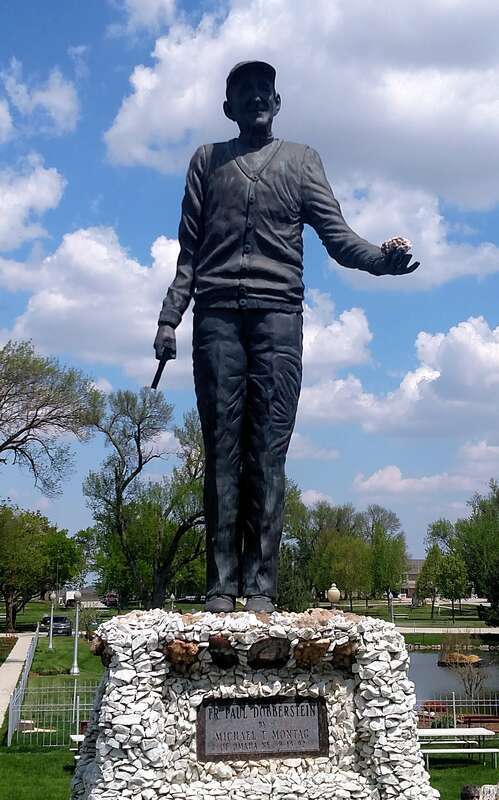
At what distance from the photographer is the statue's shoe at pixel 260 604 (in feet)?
17.5

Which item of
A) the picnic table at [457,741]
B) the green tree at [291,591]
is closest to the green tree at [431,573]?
the green tree at [291,591]

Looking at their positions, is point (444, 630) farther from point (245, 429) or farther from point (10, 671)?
point (245, 429)

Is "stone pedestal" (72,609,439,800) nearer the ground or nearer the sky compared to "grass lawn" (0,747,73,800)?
nearer the sky

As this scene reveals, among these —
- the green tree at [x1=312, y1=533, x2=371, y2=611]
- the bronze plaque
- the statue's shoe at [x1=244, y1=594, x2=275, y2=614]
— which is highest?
the green tree at [x1=312, y1=533, x2=371, y2=611]

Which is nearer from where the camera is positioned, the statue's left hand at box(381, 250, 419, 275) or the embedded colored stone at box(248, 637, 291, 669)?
the embedded colored stone at box(248, 637, 291, 669)

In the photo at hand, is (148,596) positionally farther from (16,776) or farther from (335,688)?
(335,688)

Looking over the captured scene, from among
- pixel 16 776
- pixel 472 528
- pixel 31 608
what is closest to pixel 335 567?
pixel 472 528

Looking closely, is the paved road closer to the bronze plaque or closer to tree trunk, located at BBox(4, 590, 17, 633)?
tree trunk, located at BBox(4, 590, 17, 633)

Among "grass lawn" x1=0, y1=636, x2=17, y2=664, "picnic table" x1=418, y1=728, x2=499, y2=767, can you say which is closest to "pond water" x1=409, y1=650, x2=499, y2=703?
"picnic table" x1=418, y1=728, x2=499, y2=767

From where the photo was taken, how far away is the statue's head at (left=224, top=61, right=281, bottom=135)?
19.4 ft

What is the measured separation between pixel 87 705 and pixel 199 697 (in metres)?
11.9

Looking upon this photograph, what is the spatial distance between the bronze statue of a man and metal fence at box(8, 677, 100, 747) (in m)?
7.49

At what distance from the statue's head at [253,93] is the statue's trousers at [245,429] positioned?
4.25 ft

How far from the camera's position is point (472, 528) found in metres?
47.9
